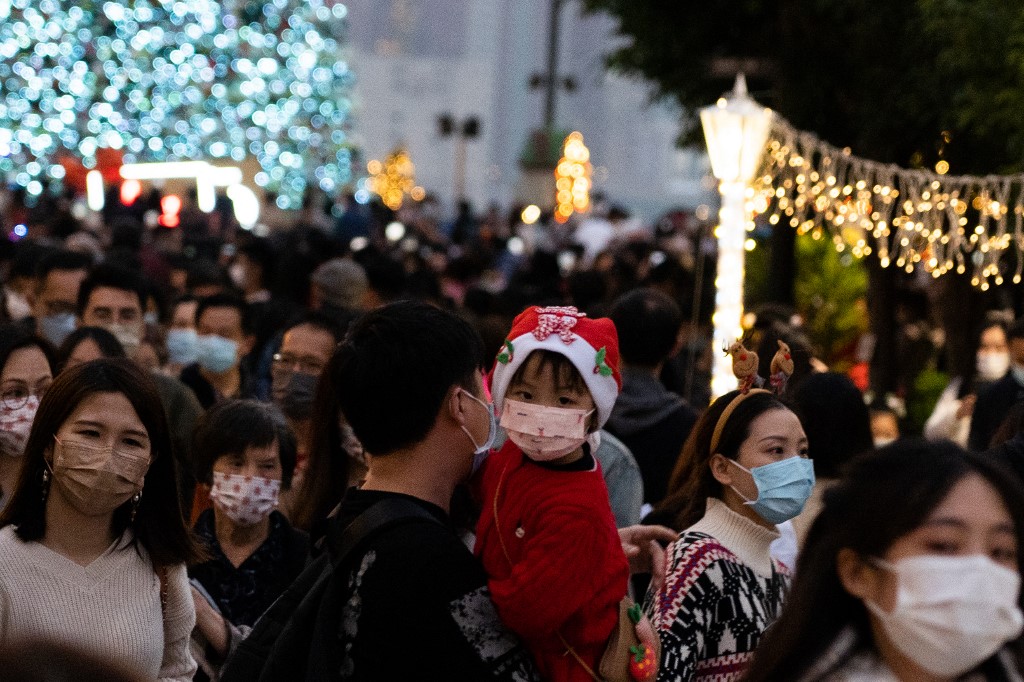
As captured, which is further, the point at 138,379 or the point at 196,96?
the point at 196,96

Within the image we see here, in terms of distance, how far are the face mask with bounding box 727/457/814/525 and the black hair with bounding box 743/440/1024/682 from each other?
4.91ft

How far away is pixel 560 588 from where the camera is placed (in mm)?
3445

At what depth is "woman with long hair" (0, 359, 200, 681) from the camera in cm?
420

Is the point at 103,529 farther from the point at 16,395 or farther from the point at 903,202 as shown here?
the point at 903,202

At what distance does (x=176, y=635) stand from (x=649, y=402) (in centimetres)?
304

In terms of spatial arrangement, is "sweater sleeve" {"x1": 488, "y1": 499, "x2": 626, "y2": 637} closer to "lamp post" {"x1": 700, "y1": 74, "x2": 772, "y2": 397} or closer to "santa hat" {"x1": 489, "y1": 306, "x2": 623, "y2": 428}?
"santa hat" {"x1": 489, "y1": 306, "x2": 623, "y2": 428}

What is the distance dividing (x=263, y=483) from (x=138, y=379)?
132 centimetres

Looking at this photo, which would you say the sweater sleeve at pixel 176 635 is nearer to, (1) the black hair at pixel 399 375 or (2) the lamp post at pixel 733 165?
(1) the black hair at pixel 399 375

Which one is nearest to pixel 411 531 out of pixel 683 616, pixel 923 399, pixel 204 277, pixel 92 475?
pixel 683 616

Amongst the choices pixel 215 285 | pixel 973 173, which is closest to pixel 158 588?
pixel 215 285

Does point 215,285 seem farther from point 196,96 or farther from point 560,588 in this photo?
point 196,96

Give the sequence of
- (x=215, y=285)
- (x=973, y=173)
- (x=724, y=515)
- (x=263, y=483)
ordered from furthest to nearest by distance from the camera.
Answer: (x=973, y=173)
(x=215, y=285)
(x=263, y=483)
(x=724, y=515)

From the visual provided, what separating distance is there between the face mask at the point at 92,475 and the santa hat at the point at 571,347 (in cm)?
108

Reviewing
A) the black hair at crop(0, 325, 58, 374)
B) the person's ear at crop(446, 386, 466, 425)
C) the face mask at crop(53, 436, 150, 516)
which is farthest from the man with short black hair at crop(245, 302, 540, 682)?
the black hair at crop(0, 325, 58, 374)
